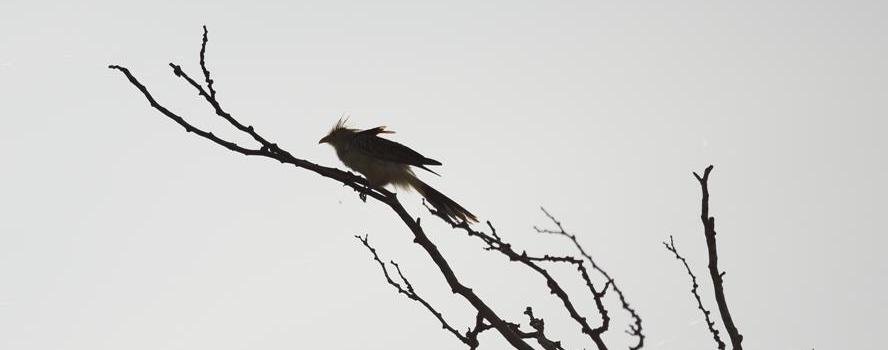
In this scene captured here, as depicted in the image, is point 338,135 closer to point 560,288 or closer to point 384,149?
point 384,149

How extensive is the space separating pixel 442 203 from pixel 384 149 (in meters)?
0.94

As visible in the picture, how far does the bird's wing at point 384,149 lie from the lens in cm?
636

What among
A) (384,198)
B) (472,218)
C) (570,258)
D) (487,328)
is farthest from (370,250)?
(472,218)

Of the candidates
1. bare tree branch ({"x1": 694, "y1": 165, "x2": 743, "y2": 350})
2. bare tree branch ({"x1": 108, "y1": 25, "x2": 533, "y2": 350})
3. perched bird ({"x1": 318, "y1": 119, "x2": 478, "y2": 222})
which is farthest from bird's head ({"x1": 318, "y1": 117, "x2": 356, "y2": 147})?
bare tree branch ({"x1": 694, "y1": 165, "x2": 743, "y2": 350})

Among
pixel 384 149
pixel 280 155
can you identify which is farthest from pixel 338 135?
pixel 280 155

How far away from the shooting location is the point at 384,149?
6527 millimetres

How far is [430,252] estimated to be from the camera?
2.90 meters

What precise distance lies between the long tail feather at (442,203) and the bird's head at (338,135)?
0.84m

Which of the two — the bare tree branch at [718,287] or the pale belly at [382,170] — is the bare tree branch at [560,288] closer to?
the bare tree branch at [718,287]

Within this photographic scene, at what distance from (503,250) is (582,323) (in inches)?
14.3

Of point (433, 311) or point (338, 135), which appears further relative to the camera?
point (338, 135)

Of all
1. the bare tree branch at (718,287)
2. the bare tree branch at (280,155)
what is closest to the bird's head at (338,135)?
the bare tree branch at (280,155)

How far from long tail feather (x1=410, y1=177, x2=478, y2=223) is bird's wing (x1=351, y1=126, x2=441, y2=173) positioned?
0.55 feet

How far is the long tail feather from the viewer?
5484 millimetres
